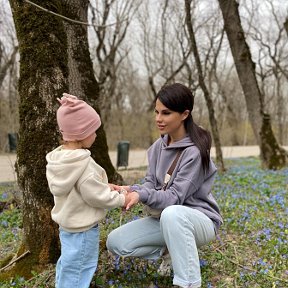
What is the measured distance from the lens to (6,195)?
6496 millimetres

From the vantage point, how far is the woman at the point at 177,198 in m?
2.56

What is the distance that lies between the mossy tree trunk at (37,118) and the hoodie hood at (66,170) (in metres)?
0.84

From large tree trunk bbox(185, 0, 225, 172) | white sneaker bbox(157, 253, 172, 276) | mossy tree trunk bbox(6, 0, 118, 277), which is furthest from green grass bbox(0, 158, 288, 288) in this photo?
large tree trunk bbox(185, 0, 225, 172)

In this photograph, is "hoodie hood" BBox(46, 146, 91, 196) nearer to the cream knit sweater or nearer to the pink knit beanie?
the cream knit sweater

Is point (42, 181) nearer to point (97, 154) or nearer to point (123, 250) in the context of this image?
point (123, 250)

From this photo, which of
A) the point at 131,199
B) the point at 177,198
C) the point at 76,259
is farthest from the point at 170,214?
the point at 76,259

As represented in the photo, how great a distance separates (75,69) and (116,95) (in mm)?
23093

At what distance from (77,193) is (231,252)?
1741 mm

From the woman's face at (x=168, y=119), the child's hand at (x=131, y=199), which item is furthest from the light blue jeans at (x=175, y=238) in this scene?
the woman's face at (x=168, y=119)

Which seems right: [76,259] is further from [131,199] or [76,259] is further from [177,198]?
[177,198]

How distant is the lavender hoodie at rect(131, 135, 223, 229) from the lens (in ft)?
8.73

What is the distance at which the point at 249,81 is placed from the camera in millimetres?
9109

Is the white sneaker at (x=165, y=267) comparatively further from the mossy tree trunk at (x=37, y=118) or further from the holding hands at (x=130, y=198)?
the mossy tree trunk at (x=37, y=118)

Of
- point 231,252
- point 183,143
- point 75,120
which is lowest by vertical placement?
point 231,252
